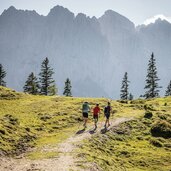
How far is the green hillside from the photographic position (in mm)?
33844

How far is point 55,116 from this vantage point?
50438 millimetres

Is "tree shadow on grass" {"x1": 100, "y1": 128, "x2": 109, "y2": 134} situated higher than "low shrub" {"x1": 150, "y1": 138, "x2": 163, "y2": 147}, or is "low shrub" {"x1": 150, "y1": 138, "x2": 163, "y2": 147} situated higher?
"tree shadow on grass" {"x1": 100, "y1": 128, "x2": 109, "y2": 134}

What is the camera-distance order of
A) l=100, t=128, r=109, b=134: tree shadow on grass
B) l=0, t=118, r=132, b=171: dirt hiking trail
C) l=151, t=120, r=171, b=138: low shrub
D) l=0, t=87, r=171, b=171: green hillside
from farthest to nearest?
l=151, t=120, r=171, b=138: low shrub, l=100, t=128, r=109, b=134: tree shadow on grass, l=0, t=87, r=171, b=171: green hillside, l=0, t=118, r=132, b=171: dirt hiking trail

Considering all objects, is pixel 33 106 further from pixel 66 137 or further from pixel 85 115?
pixel 66 137

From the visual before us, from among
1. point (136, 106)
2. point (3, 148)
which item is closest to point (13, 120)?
point (3, 148)

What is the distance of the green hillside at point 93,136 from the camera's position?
1332 inches

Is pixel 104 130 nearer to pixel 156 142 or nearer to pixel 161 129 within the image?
pixel 156 142

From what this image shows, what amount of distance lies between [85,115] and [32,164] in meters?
16.3

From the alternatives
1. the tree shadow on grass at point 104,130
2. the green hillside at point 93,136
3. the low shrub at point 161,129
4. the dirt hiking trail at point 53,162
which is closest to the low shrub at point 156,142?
the green hillside at point 93,136

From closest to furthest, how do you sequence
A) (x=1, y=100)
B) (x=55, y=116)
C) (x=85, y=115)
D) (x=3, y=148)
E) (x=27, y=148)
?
1. (x=3, y=148)
2. (x=27, y=148)
3. (x=85, y=115)
4. (x=55, y=116)
5. (x=1, y=100)

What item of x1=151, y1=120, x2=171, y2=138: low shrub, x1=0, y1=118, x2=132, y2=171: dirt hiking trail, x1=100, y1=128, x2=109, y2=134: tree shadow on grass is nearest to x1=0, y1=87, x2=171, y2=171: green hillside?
x1=151, y1=120, x2=171, y2=138: low shrub

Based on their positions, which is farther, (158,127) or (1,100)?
(1,100)

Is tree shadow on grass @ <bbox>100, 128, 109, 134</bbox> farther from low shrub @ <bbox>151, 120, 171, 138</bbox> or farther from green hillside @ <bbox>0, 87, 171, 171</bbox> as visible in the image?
low shrub @ <bbox>151, 120, 171, 138</bbox>

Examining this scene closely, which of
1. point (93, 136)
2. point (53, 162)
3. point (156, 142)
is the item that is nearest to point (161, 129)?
point (156, 142)
